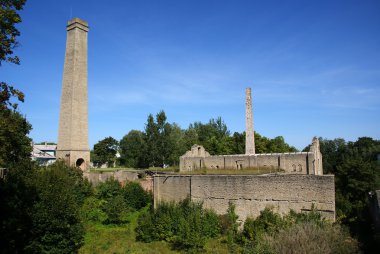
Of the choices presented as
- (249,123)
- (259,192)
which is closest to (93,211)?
(259,192)

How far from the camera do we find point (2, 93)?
866 centimetres

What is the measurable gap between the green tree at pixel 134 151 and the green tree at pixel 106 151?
252 centimetres

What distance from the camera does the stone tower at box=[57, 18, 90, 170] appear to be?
29094mm

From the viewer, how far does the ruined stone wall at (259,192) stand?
1562 centimetres

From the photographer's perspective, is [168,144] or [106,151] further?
[106,151]

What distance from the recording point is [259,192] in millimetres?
17484

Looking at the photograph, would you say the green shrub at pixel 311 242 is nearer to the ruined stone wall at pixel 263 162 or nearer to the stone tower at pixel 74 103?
the ruined stone wall at pixel 263 162

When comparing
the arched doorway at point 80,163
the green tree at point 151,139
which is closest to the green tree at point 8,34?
the arched doorway at point 80,163

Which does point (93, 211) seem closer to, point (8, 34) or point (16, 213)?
point (16, 213)

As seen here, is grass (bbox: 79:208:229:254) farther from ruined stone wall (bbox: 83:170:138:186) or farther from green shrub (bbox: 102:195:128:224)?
ruined stone wall (bbox: 83:170:138:186)

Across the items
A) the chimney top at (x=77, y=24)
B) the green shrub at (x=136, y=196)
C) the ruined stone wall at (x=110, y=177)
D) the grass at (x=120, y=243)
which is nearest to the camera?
the grass at (x=120, y=243)

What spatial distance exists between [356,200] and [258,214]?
1265cm

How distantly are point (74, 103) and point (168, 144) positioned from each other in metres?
11.8

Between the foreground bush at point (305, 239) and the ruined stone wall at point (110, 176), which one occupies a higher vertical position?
the ruined stone wall at point (110, 176)
